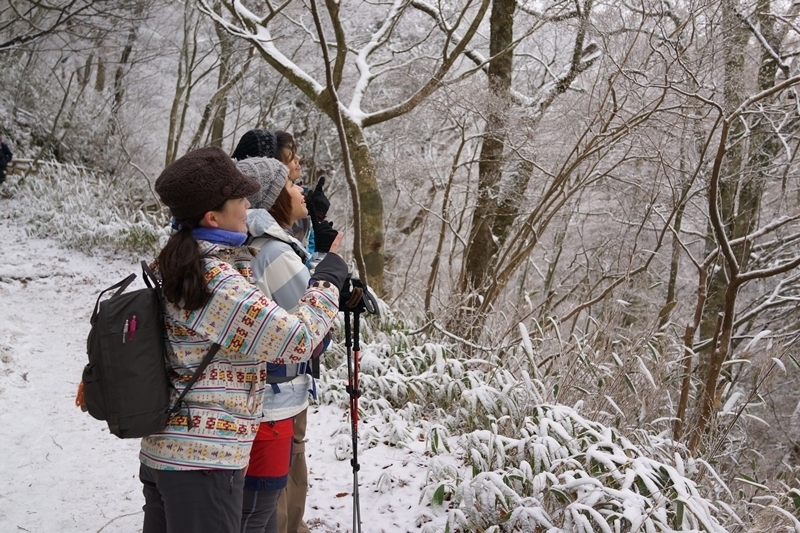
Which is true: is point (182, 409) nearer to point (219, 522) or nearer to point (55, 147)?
point (219, 522)

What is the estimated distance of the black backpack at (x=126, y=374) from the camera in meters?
1.58

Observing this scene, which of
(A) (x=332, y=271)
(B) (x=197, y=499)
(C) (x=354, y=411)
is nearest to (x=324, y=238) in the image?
(A) (x=332, y=271)

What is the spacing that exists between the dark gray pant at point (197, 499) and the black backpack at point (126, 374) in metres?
0.15

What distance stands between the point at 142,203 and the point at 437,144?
5612 mm

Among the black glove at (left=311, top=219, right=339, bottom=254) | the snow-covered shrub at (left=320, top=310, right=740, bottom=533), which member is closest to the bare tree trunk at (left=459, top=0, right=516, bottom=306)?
the snow-covered shrub at (left=320, top=310, right=740, bottom=533)

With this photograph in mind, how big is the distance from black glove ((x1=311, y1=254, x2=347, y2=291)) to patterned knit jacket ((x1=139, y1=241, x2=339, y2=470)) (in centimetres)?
23

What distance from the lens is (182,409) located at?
166cm

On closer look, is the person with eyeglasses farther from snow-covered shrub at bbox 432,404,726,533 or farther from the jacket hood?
snow-covered shrub at bbox 432,404,726,533

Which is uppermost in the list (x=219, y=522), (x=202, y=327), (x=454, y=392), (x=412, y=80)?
(x=412, y=80)

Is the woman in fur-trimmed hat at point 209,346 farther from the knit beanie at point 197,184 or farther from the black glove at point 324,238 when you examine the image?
the black glove at point 324,238

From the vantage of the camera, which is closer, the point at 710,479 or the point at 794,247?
the point at 710,479

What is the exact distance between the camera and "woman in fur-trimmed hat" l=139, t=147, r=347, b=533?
163cm

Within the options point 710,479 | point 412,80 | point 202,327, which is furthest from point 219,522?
point 412,80

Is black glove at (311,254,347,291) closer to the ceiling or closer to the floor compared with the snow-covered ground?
closer to the ceiling
